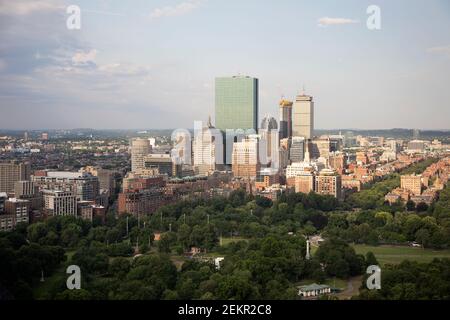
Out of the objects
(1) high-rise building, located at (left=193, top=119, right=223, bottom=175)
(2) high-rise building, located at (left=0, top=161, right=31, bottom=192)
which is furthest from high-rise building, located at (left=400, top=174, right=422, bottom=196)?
(2) high-rise building, located at (left=0, top=161, right=31, bottom=192)

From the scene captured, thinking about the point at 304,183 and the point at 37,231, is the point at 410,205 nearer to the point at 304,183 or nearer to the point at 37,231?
the point at 304,183

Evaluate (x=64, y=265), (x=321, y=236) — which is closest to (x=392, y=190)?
(x=321, y=236)

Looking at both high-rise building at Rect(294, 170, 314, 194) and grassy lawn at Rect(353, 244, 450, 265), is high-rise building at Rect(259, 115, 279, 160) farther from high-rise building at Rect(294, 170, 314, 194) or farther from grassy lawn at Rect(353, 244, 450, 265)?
grassy lawn at Rect(353, 244, 450, 265)

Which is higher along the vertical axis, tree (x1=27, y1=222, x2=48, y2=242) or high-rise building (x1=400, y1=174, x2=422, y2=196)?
high-rise building (x1=400, y1=174, x2=422, y2=196)

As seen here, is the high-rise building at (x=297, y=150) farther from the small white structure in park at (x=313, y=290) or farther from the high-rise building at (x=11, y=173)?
the small white structure in park at (x=313, y=290)

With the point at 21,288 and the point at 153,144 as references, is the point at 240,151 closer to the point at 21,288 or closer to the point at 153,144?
the point at 153,144

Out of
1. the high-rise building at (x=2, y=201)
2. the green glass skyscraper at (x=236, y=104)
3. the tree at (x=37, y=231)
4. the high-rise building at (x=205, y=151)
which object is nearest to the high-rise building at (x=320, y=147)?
the green glass skyscraper at (x=236, y=104)
